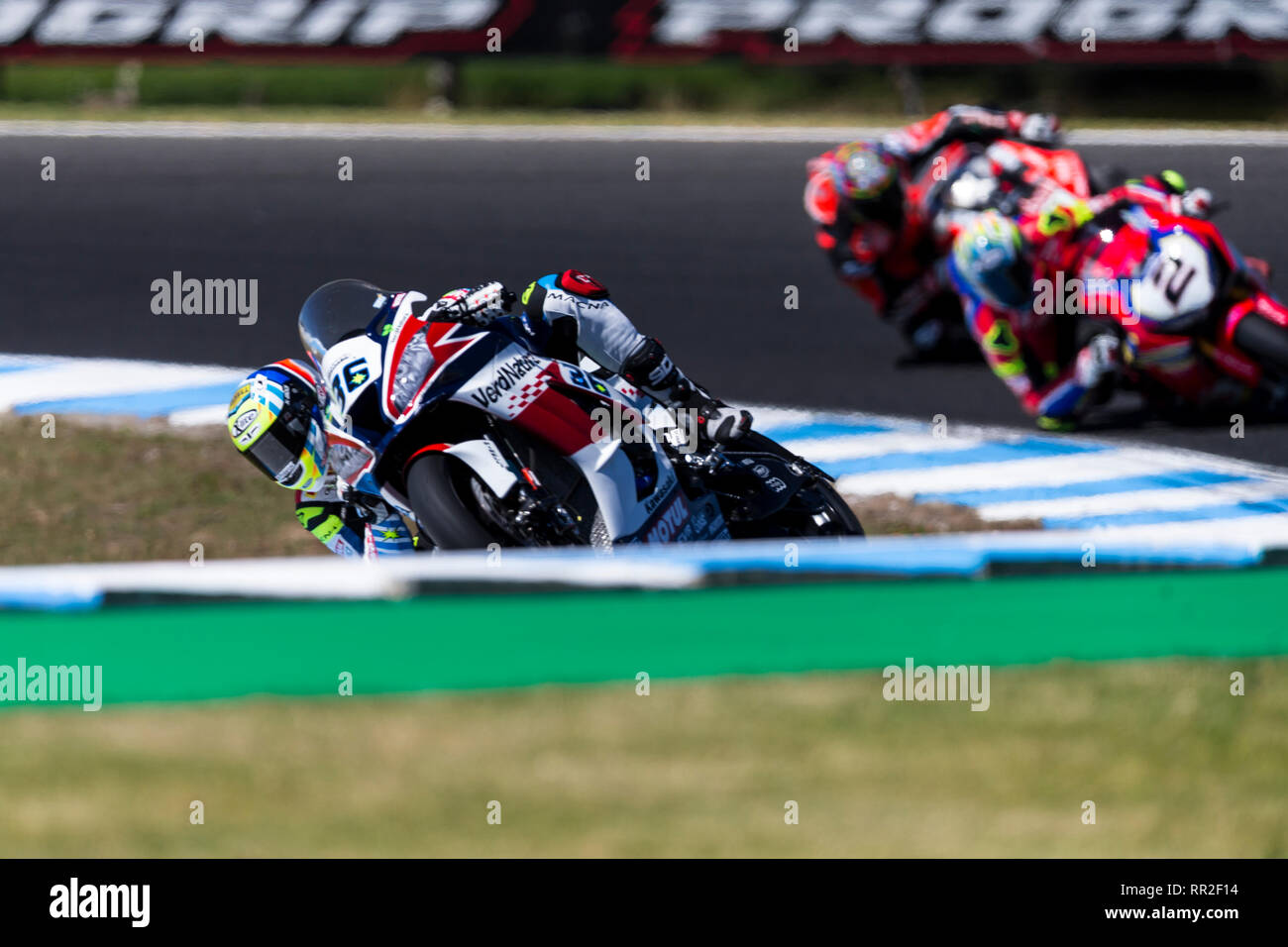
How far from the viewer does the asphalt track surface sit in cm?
1139

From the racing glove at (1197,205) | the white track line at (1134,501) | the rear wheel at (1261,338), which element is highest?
the racing glove at (1197,205)

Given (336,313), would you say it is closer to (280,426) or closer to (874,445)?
(280,426)

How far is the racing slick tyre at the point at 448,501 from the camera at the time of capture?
6.15m

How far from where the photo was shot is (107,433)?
9.96 metres

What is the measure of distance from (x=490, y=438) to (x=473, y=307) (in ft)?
1.37

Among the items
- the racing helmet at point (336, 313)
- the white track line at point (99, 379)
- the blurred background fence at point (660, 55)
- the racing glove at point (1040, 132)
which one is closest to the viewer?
the racing helmet at point (336, 313)

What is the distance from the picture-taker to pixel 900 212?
11.3 m

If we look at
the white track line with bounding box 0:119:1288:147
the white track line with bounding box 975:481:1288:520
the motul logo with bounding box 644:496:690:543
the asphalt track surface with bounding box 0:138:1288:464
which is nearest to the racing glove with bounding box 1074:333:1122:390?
the asphalt track surface with bounding box 0:138:1288:464

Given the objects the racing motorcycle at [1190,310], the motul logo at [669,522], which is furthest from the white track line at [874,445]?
the motul logo at [669,522]

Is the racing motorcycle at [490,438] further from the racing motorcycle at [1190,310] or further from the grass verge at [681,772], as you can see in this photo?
the racing motorcycle at [1190,310]

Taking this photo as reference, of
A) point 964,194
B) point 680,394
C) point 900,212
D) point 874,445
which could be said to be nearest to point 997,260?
point 964,194

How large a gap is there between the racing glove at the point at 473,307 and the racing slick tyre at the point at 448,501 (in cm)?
49

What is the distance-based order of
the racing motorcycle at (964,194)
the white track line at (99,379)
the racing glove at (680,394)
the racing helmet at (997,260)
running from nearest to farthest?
the racing glove at (680,394), the racing helmet at (997,260), the racing motorcycle at (964,194), the white track line at (99,379)

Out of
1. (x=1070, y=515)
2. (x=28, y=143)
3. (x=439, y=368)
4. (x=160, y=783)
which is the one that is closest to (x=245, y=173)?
(x=28, y=143)
